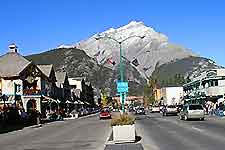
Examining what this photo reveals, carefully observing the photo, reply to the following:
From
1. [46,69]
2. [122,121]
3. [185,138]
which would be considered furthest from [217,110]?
[122,121]

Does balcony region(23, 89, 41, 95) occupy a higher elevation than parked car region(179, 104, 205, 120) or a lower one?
higher

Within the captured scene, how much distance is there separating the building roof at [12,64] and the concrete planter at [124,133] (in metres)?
55.6

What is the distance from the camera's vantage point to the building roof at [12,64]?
77.4 metres

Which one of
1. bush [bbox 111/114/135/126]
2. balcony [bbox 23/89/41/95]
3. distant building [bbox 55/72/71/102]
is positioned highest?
distant building [bbox 55/72/71/102]

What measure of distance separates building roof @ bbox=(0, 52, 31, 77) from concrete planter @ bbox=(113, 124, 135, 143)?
55.6 meters

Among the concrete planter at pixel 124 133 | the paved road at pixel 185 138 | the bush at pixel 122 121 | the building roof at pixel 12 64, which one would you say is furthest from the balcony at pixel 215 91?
the concrete planter at pixel 124 133

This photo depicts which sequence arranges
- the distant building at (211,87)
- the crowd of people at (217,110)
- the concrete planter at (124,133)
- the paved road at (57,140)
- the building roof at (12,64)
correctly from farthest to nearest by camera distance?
1. the distant building at (211,87)
2. the building roof at (12,64)
3. the crowd of people at (217,110)
4. the paved road at (57,140)
5. the concrete planter at (124,133)

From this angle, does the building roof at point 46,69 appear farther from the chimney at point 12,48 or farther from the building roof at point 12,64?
the building roof at point 12,64

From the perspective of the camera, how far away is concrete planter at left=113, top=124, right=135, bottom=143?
22.5 meters

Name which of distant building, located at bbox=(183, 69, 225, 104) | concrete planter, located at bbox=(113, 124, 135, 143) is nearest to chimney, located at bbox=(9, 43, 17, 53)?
distant building, located at bbox=(183, 69, 225, 104)

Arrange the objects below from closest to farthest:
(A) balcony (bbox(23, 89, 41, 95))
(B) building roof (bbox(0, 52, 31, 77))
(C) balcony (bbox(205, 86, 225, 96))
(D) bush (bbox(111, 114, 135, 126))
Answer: (D) bush (bbox(111, 114, 135, 126)), (A) balcony (bbox(23, 89, 41, 95)), (B) building roof (bbox(0, 52, 31, 77)), (C) balcony (bbox(205, 86, 225, 96))

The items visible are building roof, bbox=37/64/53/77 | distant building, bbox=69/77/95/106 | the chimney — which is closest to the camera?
the chimney

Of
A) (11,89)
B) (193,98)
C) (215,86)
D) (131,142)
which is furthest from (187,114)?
(193,98)

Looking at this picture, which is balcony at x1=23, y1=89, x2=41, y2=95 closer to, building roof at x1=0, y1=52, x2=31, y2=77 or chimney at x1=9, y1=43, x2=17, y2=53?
building roof at x1=0, y1=52, x2=31, y2=77
